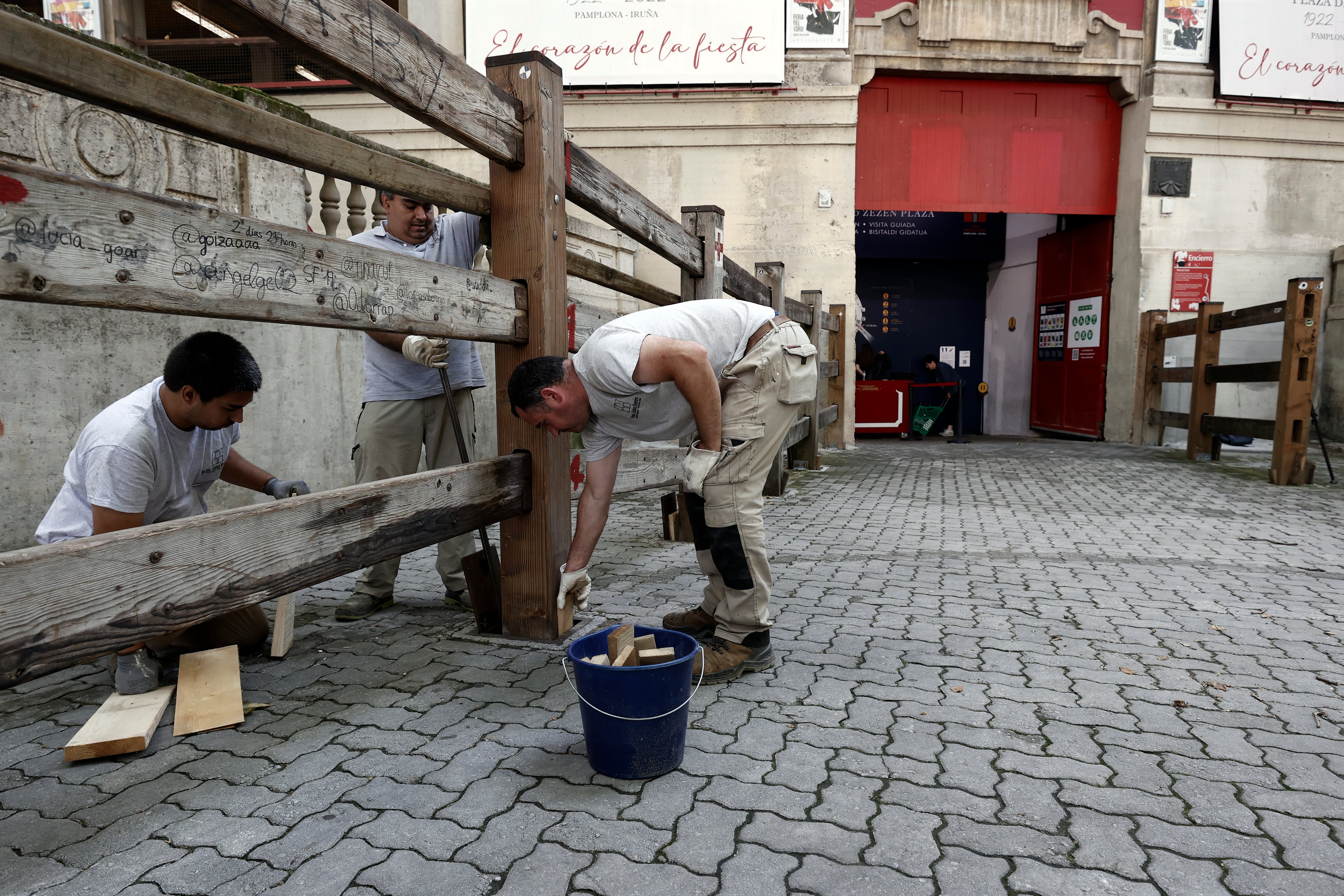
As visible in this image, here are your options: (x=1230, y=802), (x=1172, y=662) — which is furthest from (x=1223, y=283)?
(x=1230, y=802)

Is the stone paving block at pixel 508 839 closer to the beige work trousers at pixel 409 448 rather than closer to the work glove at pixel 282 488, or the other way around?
the work glove at pixel 282 488

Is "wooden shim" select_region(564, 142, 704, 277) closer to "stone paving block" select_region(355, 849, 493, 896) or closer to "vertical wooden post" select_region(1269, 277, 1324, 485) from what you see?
"stone paving block" select_region(355, 849, 493, 896)

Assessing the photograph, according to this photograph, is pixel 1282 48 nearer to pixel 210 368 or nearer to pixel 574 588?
pixel 574 588

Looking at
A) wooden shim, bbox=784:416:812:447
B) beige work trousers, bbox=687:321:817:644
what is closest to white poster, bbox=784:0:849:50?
wooden shim, bbox=784:416:812:447

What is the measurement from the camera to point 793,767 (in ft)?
7.29

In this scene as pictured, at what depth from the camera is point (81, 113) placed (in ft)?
12.4

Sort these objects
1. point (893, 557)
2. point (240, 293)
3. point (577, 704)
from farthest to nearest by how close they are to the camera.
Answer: point (893, 557)
point (577, 704)
point (240, 293)

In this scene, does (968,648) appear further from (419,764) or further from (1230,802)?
(419,764)

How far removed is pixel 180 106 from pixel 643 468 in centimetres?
307

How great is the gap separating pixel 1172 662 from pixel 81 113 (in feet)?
17.3

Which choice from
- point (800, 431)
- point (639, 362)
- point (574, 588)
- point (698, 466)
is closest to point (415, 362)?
point (574, 588)

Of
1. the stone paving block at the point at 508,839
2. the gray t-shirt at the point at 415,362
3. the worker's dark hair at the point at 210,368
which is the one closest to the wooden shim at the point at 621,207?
the gray t-shirt at the point at 415,362

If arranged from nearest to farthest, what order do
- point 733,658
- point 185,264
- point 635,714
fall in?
point 185,264 < point 635,714 < point 733,658

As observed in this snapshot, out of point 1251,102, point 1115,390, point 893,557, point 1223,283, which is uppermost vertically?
point 1251,102
